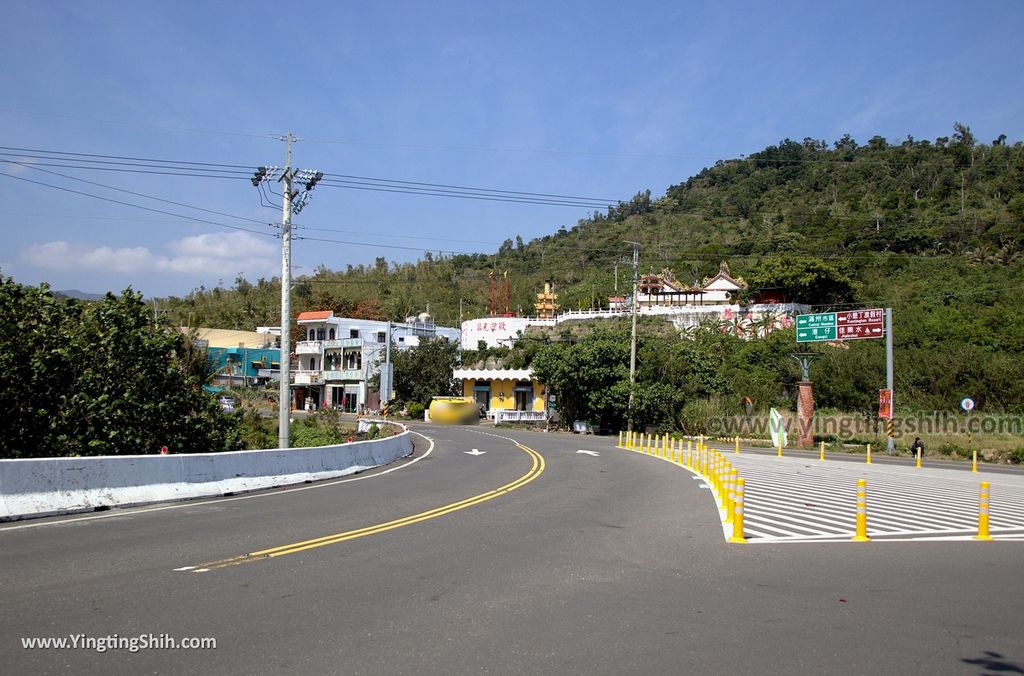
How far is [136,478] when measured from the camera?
46.9ft

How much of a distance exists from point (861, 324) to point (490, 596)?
120 ft

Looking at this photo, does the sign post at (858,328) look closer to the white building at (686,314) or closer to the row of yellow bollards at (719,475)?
the row of yellow bollards at (719,475)

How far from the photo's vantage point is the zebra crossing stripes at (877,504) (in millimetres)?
12930

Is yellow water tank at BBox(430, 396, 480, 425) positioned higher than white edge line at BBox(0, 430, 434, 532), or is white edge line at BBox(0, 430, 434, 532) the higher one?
white edge line at BBox(0, 430, 434, 532)

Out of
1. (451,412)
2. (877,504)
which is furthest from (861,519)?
(451,412)

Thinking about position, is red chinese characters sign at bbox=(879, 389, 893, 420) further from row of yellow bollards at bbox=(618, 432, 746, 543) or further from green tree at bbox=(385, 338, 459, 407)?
green tree at bbox=(385, 338, 459, 407)

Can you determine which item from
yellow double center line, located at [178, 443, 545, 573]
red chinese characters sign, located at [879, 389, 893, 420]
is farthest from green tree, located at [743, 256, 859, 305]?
yellow double center line, located at [178, 443, 545, 573]

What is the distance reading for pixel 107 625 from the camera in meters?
6.46

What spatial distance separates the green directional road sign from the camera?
40.7 metres

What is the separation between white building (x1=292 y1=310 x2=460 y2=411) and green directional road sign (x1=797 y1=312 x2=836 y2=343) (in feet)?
134

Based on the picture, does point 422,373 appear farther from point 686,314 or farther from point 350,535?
point 350,535

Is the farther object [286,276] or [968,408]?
[968,408]

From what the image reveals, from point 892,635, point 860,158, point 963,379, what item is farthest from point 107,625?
point 860,158

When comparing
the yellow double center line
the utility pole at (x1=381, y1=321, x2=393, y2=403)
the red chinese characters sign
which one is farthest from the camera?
the utility pole at (x1=381, y1=321, x2=393, y2=403)
